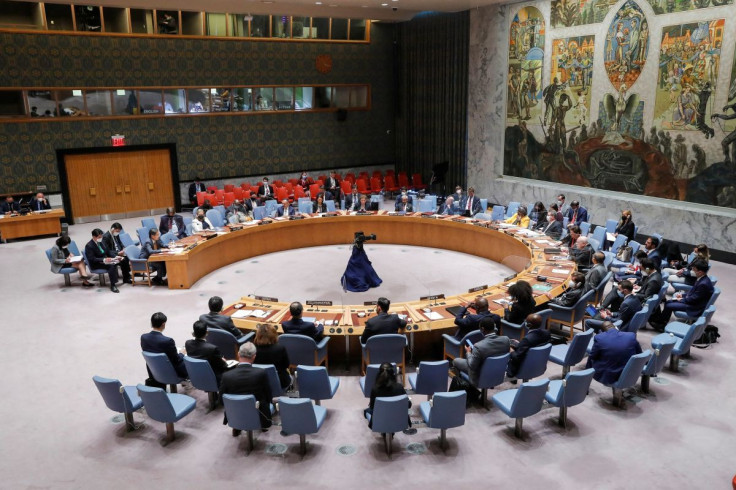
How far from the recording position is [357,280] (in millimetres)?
10555

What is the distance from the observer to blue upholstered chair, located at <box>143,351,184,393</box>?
6.32m

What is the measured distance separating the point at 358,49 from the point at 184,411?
56.2 ft

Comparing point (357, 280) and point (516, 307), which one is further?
point (357, 280)

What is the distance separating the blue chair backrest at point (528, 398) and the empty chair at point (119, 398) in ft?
13.0

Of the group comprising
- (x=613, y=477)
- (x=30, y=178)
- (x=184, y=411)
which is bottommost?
(x=613, y=477)

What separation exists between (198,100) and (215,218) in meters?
6.24

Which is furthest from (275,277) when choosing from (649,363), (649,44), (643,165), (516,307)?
(649,44)

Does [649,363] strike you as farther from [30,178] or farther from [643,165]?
[30,178]

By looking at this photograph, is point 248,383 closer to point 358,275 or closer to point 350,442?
point 350,442

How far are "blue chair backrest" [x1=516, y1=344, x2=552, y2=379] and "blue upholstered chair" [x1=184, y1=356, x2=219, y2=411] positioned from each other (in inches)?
137

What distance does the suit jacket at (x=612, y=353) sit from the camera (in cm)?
641

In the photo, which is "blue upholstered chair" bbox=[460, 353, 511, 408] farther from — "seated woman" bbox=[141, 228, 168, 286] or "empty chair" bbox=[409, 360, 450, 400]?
"seated woman" bbox=[141, 228, 168, 286]

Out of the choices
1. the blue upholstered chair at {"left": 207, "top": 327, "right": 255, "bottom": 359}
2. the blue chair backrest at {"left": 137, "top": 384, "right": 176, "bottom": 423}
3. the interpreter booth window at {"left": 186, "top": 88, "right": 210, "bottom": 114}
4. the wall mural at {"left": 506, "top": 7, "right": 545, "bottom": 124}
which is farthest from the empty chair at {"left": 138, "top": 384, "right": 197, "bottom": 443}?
the interpreter booth window at {"left": 186, "top": 88, "right": 210, "bottom": 114}

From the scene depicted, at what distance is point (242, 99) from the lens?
62.3 feet
